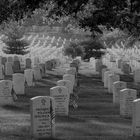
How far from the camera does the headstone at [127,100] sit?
513 inches

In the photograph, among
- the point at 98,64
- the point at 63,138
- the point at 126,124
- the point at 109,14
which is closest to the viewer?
the point at 63,138

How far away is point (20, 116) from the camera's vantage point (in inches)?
508

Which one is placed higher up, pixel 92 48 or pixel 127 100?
pixel 92 48

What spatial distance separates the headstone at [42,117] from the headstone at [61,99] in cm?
227

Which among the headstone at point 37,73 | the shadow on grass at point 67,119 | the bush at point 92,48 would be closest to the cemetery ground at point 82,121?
the shadow on grass at point 67,119

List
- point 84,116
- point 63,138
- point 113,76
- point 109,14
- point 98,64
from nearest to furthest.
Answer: point 63,138 < point 84,116 < point 109,14 < point 113,76 < point 98,64

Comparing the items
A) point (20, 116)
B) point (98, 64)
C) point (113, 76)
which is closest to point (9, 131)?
point (20, 116)

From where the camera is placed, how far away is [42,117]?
413 inches

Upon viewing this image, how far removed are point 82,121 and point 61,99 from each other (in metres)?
1.03

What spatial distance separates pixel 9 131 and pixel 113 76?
8.58m

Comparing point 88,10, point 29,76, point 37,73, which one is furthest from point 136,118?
point 37,73

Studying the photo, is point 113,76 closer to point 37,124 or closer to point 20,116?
point 20,116

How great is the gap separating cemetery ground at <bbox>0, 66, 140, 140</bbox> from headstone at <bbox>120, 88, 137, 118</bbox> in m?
0.23

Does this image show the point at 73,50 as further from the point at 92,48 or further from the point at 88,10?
the point at 88,10
